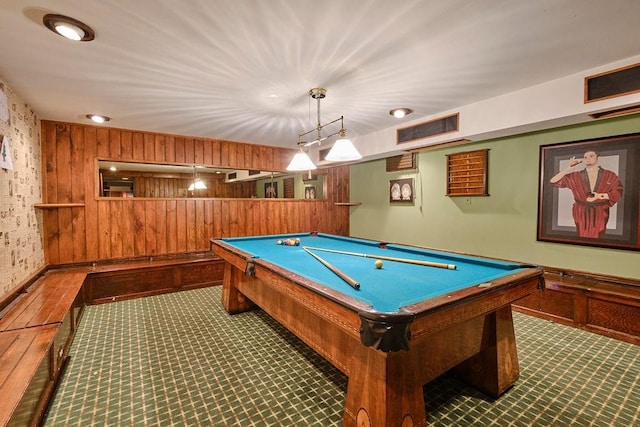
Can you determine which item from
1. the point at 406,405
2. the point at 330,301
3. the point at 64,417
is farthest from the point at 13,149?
the point at 406,405

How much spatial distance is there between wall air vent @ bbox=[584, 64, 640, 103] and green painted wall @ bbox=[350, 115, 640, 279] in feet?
2.06

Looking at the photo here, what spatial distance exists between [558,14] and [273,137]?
384cm

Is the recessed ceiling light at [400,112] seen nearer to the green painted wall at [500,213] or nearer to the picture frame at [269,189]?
the green painted wall at [500,213]

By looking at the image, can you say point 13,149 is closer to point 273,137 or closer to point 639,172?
point 273,137

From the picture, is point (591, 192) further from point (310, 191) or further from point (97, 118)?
point (97, 118)

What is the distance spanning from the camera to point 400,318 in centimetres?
120

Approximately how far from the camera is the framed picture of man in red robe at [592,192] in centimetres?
281

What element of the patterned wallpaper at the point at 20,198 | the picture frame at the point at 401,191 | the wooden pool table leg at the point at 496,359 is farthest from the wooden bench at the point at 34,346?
the picture frame at the point at 401,191

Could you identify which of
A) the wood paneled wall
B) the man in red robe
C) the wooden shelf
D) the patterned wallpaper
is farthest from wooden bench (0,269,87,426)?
the man in red robe

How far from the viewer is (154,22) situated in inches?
70.7

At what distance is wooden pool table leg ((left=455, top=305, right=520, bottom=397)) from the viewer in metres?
Result: 1.98

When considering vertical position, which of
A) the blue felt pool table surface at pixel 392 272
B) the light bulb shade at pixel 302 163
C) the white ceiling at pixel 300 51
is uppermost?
the white ceiling at pixel 300 51

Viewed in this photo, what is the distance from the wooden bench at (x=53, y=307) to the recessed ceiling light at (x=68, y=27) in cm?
196

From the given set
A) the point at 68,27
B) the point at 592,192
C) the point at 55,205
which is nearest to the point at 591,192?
the point at 592,192
